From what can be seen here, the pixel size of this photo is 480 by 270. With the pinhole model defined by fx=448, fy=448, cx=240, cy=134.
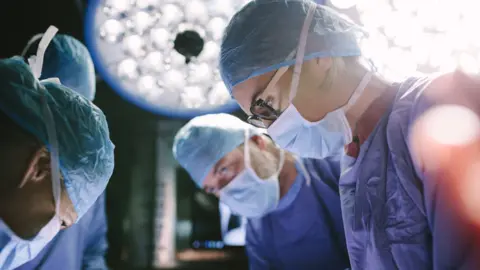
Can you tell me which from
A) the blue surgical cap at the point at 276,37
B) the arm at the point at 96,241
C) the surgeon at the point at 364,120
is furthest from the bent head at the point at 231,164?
the blue surgical cap at the point at 276,37

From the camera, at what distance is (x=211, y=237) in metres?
2.83

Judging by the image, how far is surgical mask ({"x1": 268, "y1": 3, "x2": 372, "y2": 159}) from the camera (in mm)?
1244

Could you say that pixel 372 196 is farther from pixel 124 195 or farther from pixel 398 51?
pixel 124 195

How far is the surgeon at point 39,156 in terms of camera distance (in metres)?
1.08

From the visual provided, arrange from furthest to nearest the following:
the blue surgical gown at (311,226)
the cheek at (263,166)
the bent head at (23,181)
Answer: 1. the cheek at (263,166)
2. the blue surgical gown at (311,226)
3. the bent head at (23,181)

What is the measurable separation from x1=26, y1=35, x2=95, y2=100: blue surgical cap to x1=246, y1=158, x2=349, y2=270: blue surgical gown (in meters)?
1.00

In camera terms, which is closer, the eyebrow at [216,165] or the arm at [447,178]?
the arm at [447,178]

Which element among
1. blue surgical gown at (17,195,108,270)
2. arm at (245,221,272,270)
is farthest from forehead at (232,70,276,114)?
arm at (245,221,272,270)

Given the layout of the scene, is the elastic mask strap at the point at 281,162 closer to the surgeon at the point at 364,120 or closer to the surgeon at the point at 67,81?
the surgeon at the point at 364,120

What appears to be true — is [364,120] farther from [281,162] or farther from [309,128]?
[281,162]

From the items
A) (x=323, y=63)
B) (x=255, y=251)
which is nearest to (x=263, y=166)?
(x=255, y=251)

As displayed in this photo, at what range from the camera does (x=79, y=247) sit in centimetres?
194

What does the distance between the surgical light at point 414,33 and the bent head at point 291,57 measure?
0.39 metres

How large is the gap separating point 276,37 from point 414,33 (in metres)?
0.72
